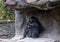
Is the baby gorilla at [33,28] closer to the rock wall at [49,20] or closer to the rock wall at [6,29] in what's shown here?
the rock wall at [49,20]

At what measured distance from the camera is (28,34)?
64.2 inches

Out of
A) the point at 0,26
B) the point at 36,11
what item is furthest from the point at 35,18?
the point at 0,26

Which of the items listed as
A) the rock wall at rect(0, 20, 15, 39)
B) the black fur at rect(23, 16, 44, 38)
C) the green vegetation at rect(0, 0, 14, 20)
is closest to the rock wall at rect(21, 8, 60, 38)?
the black fur at rect(23, 16, 44, 38)

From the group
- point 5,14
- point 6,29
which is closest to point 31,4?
point 6,29

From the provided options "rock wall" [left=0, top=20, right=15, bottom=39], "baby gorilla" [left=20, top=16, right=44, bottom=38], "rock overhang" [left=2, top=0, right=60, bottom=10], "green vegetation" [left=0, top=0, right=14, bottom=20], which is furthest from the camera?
"green vegetation" [left=0, top=0, right=14, bottom=20]

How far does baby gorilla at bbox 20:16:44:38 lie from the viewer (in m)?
1.60

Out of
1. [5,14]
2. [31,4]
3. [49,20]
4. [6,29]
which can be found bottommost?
[6,29]

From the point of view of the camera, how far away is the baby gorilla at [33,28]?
5.26 feet

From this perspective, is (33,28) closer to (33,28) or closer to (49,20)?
(33,28)

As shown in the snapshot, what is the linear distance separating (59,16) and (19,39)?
34 cm

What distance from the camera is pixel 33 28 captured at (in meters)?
1.61

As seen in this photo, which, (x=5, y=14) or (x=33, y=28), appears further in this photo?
(x=5, y=14)

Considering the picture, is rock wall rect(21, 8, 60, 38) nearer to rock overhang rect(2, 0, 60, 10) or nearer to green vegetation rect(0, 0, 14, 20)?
rock overhang rect(2, 0, 60, 10)

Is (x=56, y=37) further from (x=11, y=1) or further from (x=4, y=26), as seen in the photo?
(x=4, y=26)
